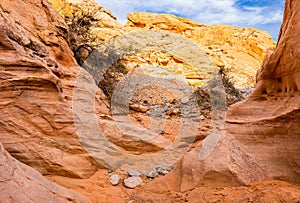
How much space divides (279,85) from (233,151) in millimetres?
1013

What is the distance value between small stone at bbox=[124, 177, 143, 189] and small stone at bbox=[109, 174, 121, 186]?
12cm

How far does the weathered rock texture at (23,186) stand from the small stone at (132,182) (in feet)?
3.70

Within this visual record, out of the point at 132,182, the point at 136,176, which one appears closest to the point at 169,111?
the point at 136,176

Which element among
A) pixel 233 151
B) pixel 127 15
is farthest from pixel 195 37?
pixel 233 151

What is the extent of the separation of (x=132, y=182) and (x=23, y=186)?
1809mm

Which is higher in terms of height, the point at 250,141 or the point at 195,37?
Result: the point at 195,37

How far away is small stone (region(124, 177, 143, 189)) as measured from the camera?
137 inches

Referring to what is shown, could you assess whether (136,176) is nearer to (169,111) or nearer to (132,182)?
(132,182)

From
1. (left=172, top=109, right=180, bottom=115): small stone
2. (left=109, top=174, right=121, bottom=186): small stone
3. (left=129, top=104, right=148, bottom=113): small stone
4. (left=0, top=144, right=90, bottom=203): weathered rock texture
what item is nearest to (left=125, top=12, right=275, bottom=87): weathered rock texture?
(left=172, top=109, right=180, bottom=115): small stone

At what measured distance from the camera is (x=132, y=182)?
3.55 meters

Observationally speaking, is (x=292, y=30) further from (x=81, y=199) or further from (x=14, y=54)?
(x=14, y=54)

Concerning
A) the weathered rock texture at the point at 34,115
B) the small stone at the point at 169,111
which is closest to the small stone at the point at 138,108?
the small stone at the point at 169,111

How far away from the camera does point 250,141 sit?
9.77 ft

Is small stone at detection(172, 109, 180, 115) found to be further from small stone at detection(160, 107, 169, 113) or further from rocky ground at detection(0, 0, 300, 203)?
rocky ground at detection(0, 0, 300, 203)
